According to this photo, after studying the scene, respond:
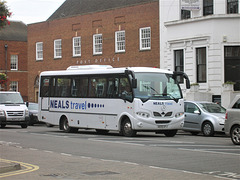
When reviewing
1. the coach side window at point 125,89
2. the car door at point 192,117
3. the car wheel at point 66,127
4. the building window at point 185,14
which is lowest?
the car wheel at point 66,127

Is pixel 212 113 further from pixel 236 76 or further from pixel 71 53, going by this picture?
pixel 71 53

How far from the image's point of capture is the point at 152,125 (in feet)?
71.2

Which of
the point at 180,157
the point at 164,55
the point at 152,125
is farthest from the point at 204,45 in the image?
the point at 180,157

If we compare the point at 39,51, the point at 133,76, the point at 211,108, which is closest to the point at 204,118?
the point at 211,108

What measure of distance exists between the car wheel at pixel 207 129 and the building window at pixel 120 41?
1875 cm

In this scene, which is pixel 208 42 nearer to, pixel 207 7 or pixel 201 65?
pixel 201 65

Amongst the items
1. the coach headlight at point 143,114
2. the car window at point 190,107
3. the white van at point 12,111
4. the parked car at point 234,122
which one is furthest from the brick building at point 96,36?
the parked car at point 234,122

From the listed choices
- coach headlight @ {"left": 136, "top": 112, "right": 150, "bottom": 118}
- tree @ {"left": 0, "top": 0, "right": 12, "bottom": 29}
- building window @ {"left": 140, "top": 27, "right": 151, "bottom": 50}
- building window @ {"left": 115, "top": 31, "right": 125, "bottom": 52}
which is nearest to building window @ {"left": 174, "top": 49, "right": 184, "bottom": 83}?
building window @ {"left": 140, "top": 27, "right": 151, "bottom": 50}

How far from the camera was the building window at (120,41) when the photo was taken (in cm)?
4234

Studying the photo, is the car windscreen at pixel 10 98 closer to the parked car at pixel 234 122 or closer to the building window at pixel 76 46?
the parked car at pixel 234 122

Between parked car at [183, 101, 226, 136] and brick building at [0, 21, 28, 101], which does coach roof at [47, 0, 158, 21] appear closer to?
brick building at [0, 21, 28, 101]

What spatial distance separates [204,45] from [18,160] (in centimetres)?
2287

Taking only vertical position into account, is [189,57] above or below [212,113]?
above

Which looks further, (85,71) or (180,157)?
(85,71)
